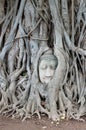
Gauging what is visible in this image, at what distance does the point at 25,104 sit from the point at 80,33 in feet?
4.05

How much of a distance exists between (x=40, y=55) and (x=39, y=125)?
1.00 metres

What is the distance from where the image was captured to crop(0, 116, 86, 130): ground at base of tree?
3.91 metres

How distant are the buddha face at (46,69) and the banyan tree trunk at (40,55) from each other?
56 mm

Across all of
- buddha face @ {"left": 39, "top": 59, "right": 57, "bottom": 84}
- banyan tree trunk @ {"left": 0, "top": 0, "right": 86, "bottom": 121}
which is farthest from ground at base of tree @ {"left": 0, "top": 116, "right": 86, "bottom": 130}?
buddha face @ {"left": 39, "top": 59, "right": 57, "bottom": 84}

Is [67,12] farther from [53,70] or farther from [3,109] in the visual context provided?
[3,109]

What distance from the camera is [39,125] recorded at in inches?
158

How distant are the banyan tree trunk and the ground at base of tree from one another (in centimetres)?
11

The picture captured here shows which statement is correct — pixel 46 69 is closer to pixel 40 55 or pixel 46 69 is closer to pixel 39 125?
pixel 40 55

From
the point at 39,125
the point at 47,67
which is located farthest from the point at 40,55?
the point at 39,125

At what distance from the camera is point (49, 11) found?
4.77m

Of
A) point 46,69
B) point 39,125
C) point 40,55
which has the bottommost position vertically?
point 39,125

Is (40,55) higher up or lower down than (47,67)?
higher up

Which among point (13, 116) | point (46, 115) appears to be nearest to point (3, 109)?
point (13, 116)

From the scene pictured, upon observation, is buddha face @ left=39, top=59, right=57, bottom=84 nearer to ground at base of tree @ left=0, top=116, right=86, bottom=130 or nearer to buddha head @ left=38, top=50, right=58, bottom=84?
buddha head @ left=38, top=50, right=58, bottom=84
